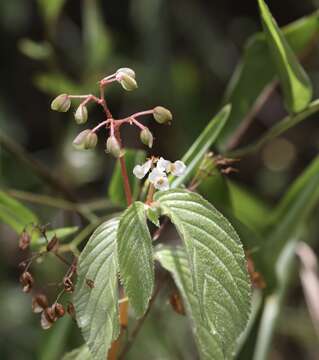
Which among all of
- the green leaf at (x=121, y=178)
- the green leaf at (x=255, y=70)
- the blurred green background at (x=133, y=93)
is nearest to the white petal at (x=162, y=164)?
the green leaf at (x=121, y=178)

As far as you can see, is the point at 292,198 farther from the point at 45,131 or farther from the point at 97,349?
the point at 45,131

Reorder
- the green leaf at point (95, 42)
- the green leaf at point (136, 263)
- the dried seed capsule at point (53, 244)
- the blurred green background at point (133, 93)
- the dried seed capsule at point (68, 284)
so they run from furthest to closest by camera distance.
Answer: the green leaf at point (95, 42) < the blurred green background at point (133, 93) < the dried seed capsule at point (53, 244) < the dried seed capsule at point (68, 284) < the green leaf at point (136, 263)

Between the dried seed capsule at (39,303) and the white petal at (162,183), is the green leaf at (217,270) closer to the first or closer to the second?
the white petal at (162,183)

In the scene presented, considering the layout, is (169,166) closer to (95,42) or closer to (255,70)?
(255,70)

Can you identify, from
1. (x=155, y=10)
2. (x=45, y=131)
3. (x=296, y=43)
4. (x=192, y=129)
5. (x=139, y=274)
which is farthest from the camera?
(x=45, y=131)

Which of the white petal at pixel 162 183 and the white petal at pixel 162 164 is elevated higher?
the white petal at pixel 162 164

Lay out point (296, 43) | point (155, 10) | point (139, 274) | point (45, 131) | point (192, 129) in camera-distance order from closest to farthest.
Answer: point (139, 274), point (296, 43), point (192, 129), point (155, 10), point (45, 131)

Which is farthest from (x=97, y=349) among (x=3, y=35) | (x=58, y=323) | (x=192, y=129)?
(x=3, y=35)

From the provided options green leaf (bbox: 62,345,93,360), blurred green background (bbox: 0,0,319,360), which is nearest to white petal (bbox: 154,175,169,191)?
green leaf (bbox: 62,345,93,360)
